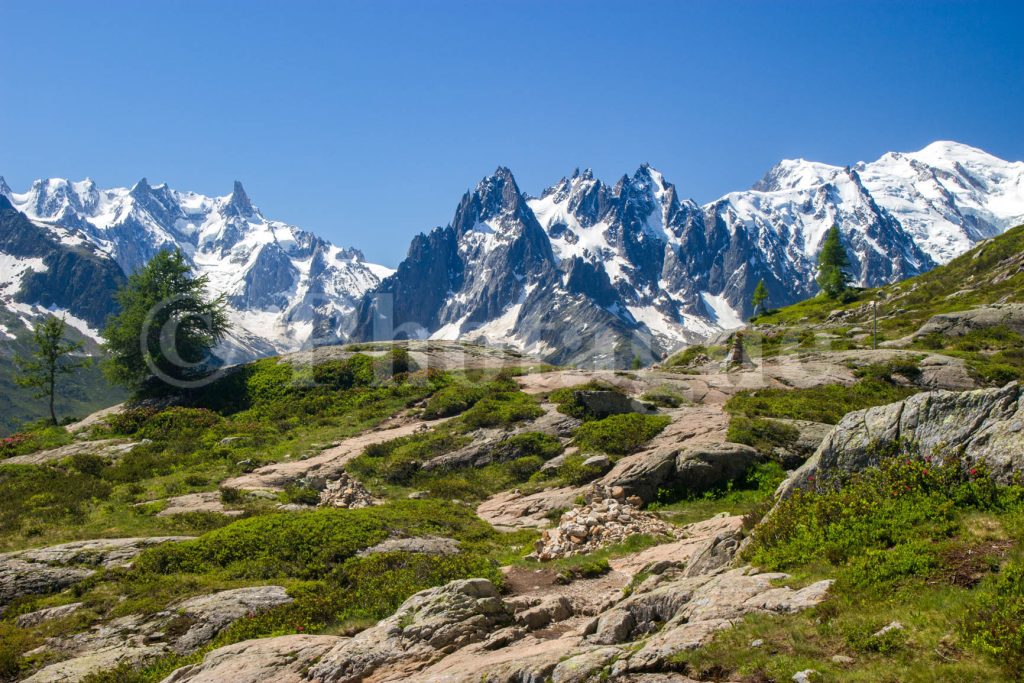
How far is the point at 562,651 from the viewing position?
9.57 m

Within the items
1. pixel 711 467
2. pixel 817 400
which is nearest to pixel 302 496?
pixel 711 467

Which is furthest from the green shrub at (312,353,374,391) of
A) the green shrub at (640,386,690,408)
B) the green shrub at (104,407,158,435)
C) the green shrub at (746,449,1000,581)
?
the green shrub at (746,449,1000,581)

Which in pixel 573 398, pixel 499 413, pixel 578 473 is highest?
pixel 573 398

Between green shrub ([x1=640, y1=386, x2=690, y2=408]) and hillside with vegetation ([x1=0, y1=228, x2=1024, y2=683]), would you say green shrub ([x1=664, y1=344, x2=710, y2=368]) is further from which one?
green shrub ([x1=640, y1=386, x2=690, y2=408])

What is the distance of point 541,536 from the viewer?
66.2 ft

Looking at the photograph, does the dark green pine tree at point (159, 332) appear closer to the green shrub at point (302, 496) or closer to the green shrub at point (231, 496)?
the green shrub at point (231, 496)

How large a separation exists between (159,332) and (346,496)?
95.4 ft

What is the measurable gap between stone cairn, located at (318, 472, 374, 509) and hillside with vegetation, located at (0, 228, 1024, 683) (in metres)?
0.25

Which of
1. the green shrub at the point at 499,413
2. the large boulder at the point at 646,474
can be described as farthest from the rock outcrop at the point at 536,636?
the green shrub at the point at 499,413

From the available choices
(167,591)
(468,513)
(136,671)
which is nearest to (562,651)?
(136,671)

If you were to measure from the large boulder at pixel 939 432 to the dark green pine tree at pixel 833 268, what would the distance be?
9918 cm

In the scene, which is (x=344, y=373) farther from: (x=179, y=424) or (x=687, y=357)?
(x=687, y=357)

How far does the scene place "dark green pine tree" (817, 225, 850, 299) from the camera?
103m

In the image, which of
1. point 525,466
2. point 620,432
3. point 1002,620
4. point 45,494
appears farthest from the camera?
point 620,432
